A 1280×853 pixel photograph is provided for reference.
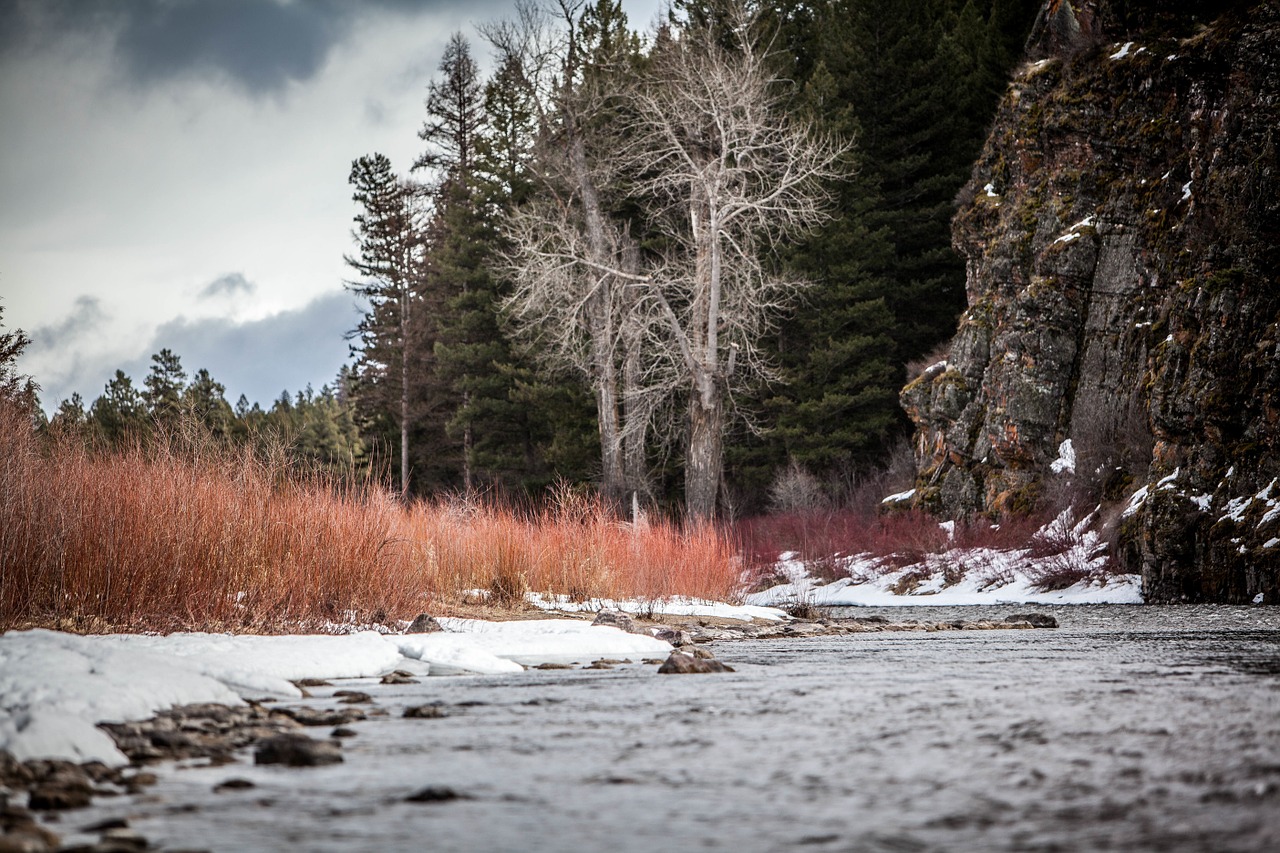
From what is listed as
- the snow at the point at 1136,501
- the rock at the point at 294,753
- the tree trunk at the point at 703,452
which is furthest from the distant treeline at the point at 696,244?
the rock at the point at 294,753

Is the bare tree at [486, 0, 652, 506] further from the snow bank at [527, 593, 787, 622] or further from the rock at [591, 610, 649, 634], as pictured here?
the rock at [591, 610, 649, 634]

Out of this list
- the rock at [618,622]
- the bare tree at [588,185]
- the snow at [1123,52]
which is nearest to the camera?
the rock at [618,622]

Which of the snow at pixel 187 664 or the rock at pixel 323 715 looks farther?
the rock at pixel 323 715

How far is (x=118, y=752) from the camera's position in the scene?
3059 mm

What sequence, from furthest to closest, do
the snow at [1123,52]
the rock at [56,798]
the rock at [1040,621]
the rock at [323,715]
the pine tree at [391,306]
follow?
the pine tree at [391,306], the snow at [1123,52], the rock at [1040,621], the rock at [323,715], the rock at [56,798]

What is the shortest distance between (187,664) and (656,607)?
22.3 ft

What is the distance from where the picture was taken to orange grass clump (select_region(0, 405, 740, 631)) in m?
5.92

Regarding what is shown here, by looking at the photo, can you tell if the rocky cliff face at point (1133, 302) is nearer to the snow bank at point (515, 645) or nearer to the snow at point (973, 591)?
the snow at point (973, 591)

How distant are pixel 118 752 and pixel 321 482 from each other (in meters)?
5.45

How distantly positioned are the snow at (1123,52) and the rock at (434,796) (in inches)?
713

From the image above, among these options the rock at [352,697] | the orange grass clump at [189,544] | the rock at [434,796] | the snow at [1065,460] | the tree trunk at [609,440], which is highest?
the tree trunk at [609,440]

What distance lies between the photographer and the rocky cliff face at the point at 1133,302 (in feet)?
39.5

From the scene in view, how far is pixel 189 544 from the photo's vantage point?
20.5 ft

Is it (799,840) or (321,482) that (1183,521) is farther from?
(799,840)
